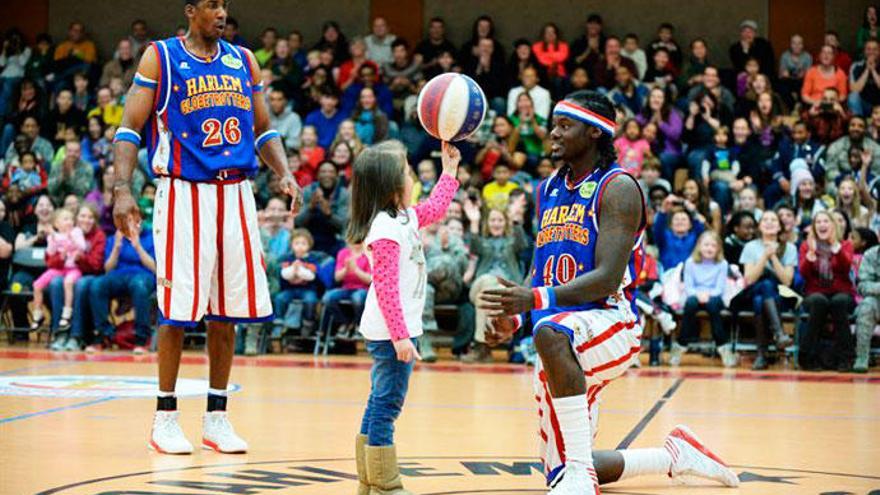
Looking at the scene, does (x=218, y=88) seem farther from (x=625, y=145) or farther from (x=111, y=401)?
(x=625, y=145)

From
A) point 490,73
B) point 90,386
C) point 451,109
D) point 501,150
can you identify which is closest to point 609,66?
point 490,73

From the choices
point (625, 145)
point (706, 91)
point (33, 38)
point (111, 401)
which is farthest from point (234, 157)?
point (33, 38)

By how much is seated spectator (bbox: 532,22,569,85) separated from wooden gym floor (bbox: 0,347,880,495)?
6022mm

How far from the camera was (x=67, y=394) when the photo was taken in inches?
340

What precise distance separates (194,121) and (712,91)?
9.85 metres

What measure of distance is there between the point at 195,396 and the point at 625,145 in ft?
23.1

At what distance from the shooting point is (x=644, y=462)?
545 centimetres

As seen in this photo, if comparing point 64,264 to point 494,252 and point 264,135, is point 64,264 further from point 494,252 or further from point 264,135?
point 264,135

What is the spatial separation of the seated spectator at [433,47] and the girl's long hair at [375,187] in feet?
38.6

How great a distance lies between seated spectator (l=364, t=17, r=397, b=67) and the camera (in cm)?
1756

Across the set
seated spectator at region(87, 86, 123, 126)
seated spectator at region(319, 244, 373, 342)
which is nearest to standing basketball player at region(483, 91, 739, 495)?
seated spectator at region(319, 244, 373, 342)

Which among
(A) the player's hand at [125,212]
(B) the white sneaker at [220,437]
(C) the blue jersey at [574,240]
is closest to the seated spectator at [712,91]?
(B) the white sneaker at [220,437]

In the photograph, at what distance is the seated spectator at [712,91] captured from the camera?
1528 cm

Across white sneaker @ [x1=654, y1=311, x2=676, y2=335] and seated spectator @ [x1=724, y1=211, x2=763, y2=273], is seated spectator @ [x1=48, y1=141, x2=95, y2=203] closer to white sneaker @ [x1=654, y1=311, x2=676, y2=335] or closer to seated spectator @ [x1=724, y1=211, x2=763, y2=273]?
white sneaker @ [x1=654, y1=311, x2=676, y2=335]
